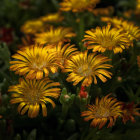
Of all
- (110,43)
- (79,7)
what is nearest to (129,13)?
(79,7)

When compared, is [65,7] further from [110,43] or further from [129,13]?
[129,13]

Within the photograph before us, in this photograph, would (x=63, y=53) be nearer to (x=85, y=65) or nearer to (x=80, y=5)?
(x=85, y=65)

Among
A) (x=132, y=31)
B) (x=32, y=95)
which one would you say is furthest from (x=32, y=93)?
(x=132, y=31)

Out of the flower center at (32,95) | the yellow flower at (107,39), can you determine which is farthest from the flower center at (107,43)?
the flower center at (32,95)

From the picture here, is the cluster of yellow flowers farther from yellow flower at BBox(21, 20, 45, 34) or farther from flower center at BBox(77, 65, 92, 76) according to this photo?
yellow flower at BBox(21, 20, 45, 34)

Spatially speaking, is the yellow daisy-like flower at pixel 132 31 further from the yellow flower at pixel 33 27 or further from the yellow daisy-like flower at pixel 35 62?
the yellow flower at pixel 33 27
